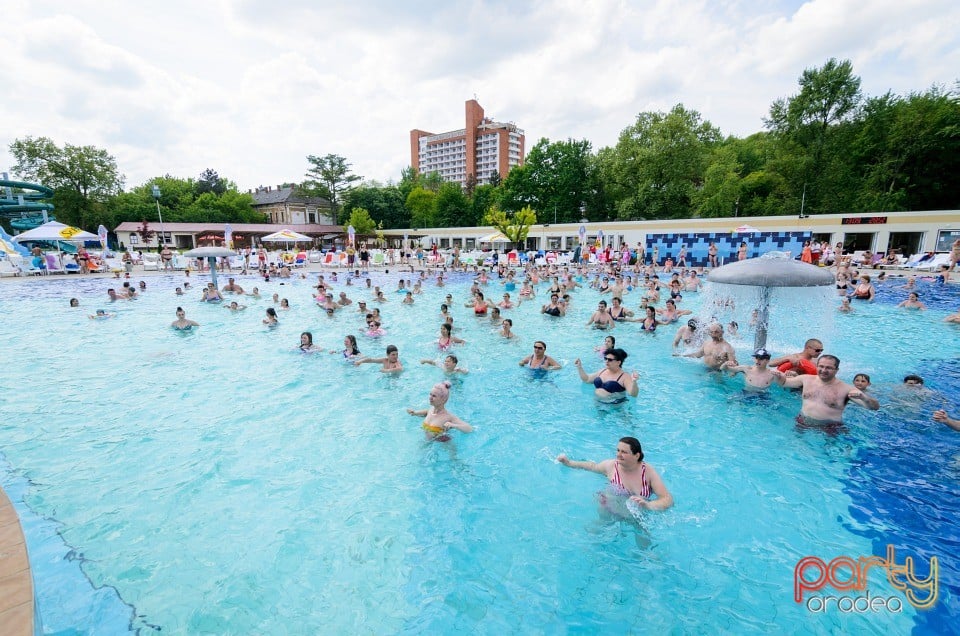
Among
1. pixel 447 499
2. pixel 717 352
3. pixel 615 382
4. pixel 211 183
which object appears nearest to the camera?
pixel 447 499

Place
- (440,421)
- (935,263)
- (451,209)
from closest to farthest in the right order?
(440,421) → (935,263) → (451,209)

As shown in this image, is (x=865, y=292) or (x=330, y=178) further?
(x=330, y=178)

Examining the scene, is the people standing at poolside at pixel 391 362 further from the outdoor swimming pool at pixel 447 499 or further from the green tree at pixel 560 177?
the green tree at pixel 560 177

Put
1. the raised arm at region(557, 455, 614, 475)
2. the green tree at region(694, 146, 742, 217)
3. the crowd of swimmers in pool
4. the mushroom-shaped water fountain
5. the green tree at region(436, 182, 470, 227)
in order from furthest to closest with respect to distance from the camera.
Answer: the green tree at region(436, 182, 470, 227), the green tree at region(694, 146, 742, 217), the mushroom-shaped water fountain, the raised arm at region(557, 455, 614, 475), the crowd of swimmers in pool

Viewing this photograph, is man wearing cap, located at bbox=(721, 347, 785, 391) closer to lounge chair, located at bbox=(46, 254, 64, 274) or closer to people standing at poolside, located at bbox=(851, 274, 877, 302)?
people standing at poolside, located at bbox=(851, 274, 877, 302)

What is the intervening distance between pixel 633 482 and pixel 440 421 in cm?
253

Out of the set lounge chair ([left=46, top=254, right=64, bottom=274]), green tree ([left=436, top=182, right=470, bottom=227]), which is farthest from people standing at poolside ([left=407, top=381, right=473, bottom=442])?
green tree ([left=436, top=182, right=470, bottom=227])

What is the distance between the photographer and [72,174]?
47.0 metres

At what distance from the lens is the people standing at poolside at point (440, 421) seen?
545 cm

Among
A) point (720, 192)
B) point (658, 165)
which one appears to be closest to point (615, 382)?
point (720, 192)

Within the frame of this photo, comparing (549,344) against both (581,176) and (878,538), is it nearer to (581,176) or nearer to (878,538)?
(878,538)

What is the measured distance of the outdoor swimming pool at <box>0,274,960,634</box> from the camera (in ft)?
10.7

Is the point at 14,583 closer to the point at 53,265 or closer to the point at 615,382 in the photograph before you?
the point at 615,382

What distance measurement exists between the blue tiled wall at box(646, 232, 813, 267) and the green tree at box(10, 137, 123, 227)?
194 ft
